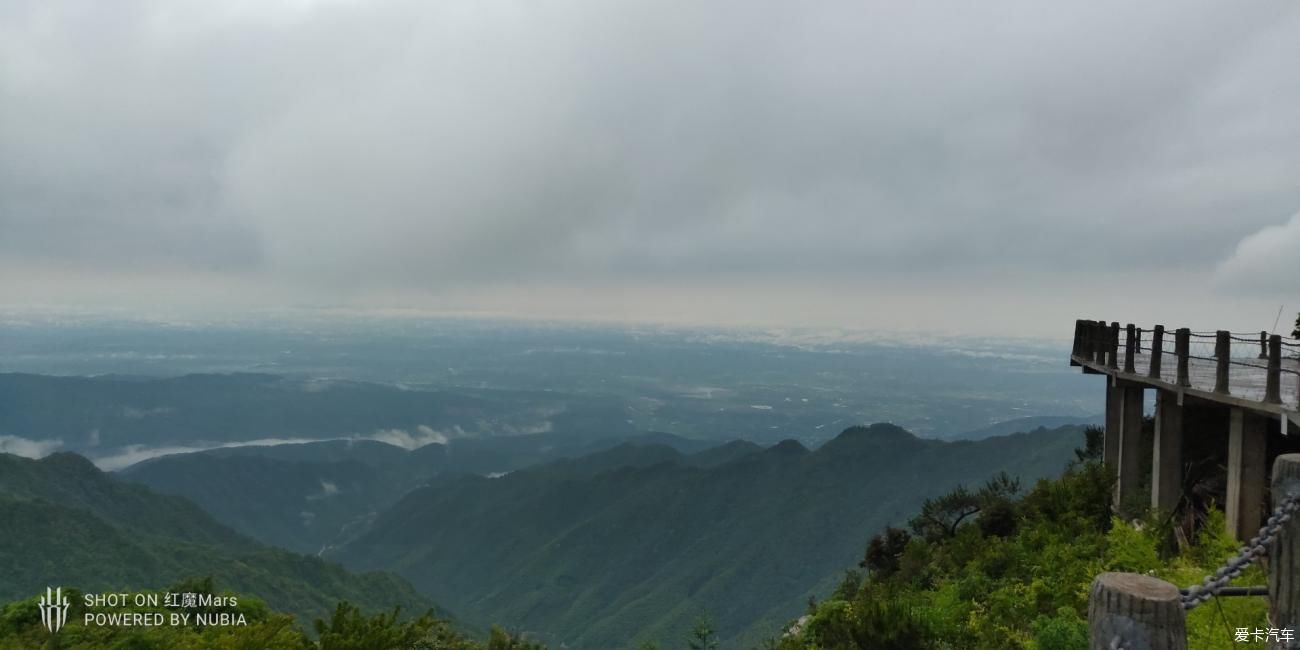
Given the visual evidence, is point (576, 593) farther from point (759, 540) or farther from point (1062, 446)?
point (1062, 446)

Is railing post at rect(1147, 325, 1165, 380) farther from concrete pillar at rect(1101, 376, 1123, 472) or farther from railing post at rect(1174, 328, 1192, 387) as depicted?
concrete pillar at rect(1101, 376, 1123, 472)

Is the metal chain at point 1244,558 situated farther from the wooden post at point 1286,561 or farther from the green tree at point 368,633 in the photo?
the green tree at point 368,633

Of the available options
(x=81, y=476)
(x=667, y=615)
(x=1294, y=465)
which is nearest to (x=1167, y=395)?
(x=1294, y=465)

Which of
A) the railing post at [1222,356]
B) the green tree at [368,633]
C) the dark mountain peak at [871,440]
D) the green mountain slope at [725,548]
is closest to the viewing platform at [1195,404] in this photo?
the railing post at [1222,356]

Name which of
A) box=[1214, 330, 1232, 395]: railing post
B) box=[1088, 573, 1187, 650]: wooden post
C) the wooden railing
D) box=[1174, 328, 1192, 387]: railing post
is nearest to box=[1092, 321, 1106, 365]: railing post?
the wooden railing

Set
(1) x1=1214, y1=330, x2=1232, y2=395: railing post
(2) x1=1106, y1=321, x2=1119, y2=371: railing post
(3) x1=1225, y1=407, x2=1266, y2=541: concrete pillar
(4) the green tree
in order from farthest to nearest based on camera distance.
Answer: (2) x1=1106, y1=321, x2=1119, y2=371: railing post → (4) the green tree → (3) x1=1225, y1=407, x2=1266, y2=541: concrete pillar → (1) x1=1214, y1=330, x2=1232, y2=395: railing post

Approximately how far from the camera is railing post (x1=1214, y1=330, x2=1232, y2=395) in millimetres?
11227

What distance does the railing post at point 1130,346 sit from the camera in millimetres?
15703

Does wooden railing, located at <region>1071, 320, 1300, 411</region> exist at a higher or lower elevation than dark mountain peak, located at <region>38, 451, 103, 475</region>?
higher

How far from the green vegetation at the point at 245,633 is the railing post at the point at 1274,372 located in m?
17.9

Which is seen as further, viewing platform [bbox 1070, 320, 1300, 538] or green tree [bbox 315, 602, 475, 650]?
green tree [bbox 315, 602, 475, 650]

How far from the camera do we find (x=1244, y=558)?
321cm

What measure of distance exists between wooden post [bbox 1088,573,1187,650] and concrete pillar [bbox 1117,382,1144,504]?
16.6m

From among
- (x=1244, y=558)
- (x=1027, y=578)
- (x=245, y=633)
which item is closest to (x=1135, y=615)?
(x=1244, y=558)
